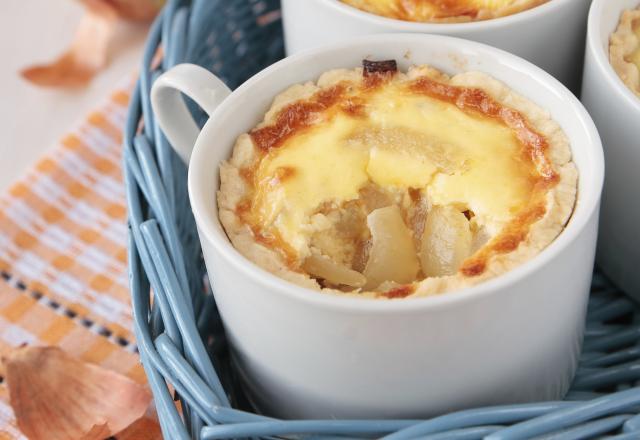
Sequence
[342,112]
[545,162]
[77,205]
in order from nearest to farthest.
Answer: [545,162] < [342,112] < [77,205]

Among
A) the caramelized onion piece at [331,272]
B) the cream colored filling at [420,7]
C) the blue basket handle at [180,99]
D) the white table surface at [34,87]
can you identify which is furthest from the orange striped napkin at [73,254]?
the cream colored filling at [420,7]

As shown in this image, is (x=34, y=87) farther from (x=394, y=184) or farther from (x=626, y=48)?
(x=626, y=48)

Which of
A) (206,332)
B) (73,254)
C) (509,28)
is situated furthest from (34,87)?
(509,28)

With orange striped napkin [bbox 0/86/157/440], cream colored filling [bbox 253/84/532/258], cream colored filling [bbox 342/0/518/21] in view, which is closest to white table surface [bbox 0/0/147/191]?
orange striped napkin [bbox 0/86/157/440]

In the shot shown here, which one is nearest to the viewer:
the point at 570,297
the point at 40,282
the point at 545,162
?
the point at 570,297

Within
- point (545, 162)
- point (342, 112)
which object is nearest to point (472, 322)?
point (545, 162)

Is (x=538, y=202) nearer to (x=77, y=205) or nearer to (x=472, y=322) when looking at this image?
(x=472, y=322)
